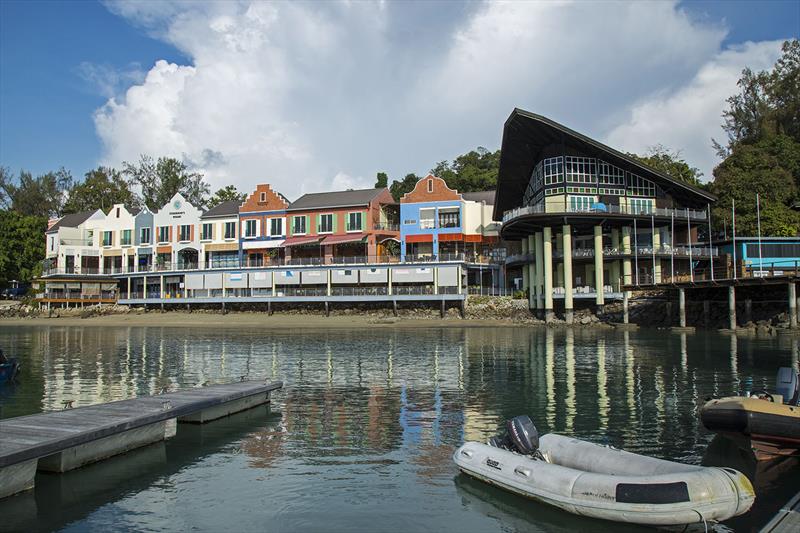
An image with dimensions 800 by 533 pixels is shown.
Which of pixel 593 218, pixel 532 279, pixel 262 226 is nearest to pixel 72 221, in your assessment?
pixel 262 226

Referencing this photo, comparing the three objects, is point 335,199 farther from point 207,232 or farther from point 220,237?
point 207,232

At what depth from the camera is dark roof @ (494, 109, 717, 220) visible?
176 ft

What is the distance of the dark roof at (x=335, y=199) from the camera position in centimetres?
6875

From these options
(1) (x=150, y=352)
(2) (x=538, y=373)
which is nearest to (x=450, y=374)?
(2) (x=538, y=373)

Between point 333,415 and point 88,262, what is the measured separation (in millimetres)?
74886

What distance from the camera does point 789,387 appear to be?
1340cm

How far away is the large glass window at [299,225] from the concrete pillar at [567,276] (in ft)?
100.0

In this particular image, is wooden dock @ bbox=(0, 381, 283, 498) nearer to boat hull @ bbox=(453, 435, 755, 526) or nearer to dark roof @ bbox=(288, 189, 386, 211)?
boat hull @ bbox=(453, 435, 755, 526)

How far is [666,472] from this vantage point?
9.14 metres

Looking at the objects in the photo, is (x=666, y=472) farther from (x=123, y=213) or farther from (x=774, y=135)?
(x=123, y=213)

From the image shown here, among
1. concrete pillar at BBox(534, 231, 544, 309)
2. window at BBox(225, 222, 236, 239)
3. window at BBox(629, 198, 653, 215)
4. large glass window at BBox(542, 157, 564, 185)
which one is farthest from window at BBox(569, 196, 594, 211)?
window at BBox(225, 222, 236, 239)

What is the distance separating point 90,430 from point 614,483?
9520 millimetres

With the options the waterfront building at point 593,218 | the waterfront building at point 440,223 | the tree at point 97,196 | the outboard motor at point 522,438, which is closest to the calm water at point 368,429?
the outboard motor at point 522,438

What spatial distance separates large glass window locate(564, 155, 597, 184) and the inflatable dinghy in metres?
48.9
